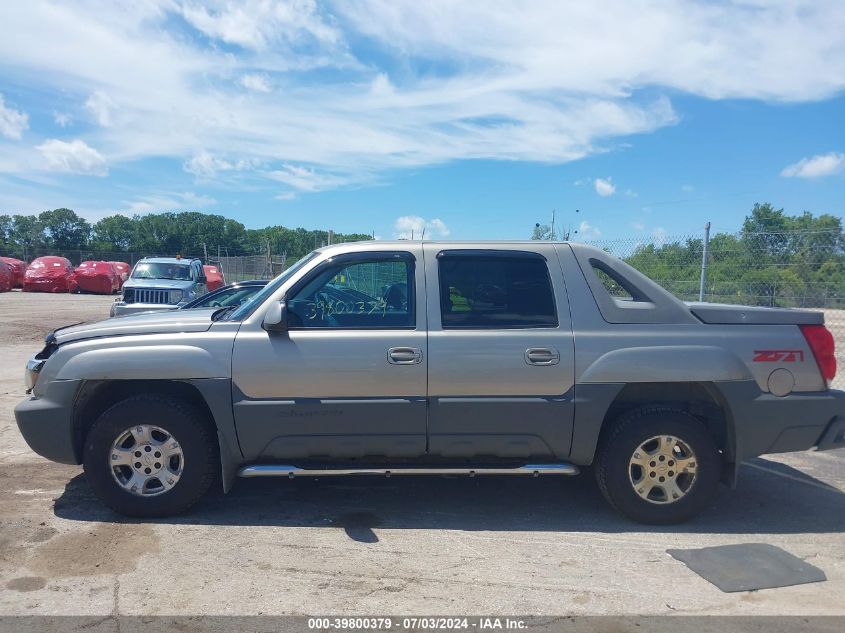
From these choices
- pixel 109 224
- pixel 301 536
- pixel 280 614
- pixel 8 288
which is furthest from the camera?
pixel 109 224

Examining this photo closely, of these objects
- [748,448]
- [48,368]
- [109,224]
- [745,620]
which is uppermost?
[109,224]

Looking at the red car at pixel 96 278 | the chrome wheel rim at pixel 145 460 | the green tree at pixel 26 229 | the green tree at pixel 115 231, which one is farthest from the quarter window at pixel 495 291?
the green tree at pixel 26 229

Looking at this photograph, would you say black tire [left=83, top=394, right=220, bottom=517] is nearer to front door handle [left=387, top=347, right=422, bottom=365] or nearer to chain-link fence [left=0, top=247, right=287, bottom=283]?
front door handle [left=387, top=347, right=422, bottom=365]

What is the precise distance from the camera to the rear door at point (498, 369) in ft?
15.1

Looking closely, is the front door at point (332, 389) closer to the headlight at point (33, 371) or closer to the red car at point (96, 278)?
the headlight at point (33, 371)

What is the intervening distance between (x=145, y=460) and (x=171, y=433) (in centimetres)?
29

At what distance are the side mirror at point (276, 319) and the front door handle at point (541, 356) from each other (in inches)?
65.0

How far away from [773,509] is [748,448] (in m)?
0.82

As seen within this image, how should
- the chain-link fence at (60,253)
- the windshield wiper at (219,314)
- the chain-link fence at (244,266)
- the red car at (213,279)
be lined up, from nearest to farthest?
the windshield wiper at (219,314) → the red car at (213,279) → the chain-link fence at (244,266) → the chain-link fence at (60,253)

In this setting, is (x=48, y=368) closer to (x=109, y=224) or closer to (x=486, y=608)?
(x=486, y=608)

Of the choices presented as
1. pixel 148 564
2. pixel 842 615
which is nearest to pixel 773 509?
pixel 842 615

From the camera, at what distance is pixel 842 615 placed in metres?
3.59

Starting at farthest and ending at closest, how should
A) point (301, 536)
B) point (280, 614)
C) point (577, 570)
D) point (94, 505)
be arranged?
point (94, 505) < point (301, 536) < point (577, 570) < point (280, 614)

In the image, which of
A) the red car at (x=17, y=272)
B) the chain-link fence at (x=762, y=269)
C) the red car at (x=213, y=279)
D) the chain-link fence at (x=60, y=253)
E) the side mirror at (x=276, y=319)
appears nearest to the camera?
the side mirror at (x=276, y=319)
